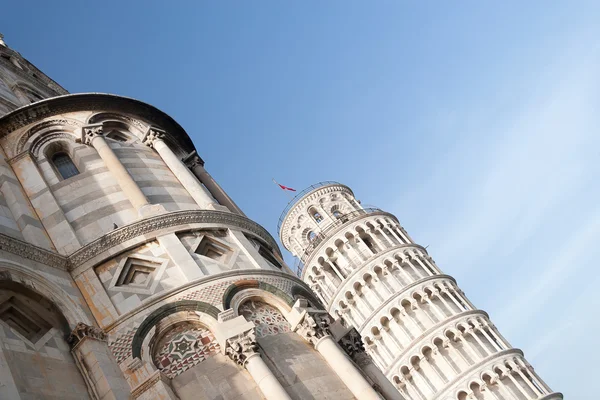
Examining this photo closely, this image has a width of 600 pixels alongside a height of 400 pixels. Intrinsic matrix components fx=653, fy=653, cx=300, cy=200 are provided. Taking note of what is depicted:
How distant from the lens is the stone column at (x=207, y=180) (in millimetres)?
18953

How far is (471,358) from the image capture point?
42.3m

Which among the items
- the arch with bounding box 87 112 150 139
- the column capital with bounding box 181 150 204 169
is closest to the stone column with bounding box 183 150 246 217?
the column capital with bounding box 181 150 204 169

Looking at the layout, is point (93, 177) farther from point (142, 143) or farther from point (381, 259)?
point (381, 259)

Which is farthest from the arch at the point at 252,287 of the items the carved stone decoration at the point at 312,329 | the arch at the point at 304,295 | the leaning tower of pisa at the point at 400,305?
the leaning tower of pisa at the point at 400,305

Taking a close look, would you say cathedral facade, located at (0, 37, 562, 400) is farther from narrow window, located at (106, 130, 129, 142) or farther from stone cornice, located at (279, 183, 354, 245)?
stone cornice, located at (279, 183, 354, 245)

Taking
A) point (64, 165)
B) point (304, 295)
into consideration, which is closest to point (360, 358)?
point (304, 295)

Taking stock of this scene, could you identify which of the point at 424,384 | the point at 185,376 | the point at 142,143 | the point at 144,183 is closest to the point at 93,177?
the point at 144,183

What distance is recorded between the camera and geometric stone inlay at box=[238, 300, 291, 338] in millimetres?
13508

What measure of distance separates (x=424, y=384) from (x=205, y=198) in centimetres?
3036

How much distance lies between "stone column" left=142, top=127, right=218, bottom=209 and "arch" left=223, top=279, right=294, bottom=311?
2.83 metres

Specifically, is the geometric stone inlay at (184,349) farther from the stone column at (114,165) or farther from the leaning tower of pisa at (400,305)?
the leaning tower of pisa at (400,305)

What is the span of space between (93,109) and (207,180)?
152 inches

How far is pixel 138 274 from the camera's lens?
14.0 meters

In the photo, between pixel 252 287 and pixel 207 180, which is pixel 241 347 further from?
pixel 207 180
